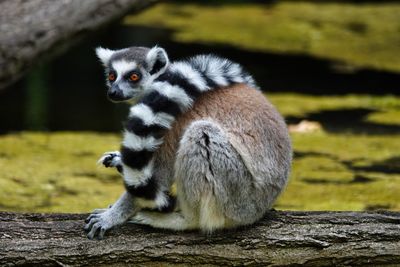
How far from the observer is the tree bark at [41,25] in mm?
5266

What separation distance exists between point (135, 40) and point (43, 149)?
5356mm

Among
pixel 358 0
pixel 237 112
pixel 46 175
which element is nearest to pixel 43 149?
pixel 46 175

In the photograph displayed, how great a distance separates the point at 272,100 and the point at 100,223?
608cm

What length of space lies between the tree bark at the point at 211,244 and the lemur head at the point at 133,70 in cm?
63

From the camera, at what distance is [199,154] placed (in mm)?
3393

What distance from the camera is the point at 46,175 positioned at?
653 cm

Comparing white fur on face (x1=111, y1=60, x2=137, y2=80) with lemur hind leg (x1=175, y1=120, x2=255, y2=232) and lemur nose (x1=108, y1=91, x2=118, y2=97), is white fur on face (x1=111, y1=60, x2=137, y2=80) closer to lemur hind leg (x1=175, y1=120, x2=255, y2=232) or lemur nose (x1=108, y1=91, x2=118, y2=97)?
lemur nose (x1=108, y1=91, x2=118, y2=97)

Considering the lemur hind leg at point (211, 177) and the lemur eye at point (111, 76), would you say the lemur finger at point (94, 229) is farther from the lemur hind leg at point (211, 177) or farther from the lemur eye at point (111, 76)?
the lemur eye at point (111, 76)

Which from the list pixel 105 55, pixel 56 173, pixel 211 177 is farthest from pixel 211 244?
pixel 56 173

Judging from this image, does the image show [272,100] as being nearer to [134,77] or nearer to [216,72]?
[134,77]

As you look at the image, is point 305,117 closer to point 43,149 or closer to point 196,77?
point 43,149

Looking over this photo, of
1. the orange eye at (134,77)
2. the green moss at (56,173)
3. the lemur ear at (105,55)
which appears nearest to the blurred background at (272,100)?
the green moss at (56,173)

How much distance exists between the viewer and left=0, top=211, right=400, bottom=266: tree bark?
3.34 m

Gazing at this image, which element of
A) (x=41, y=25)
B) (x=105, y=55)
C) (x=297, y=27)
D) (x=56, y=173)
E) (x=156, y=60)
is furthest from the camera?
(x=297, y=27)
